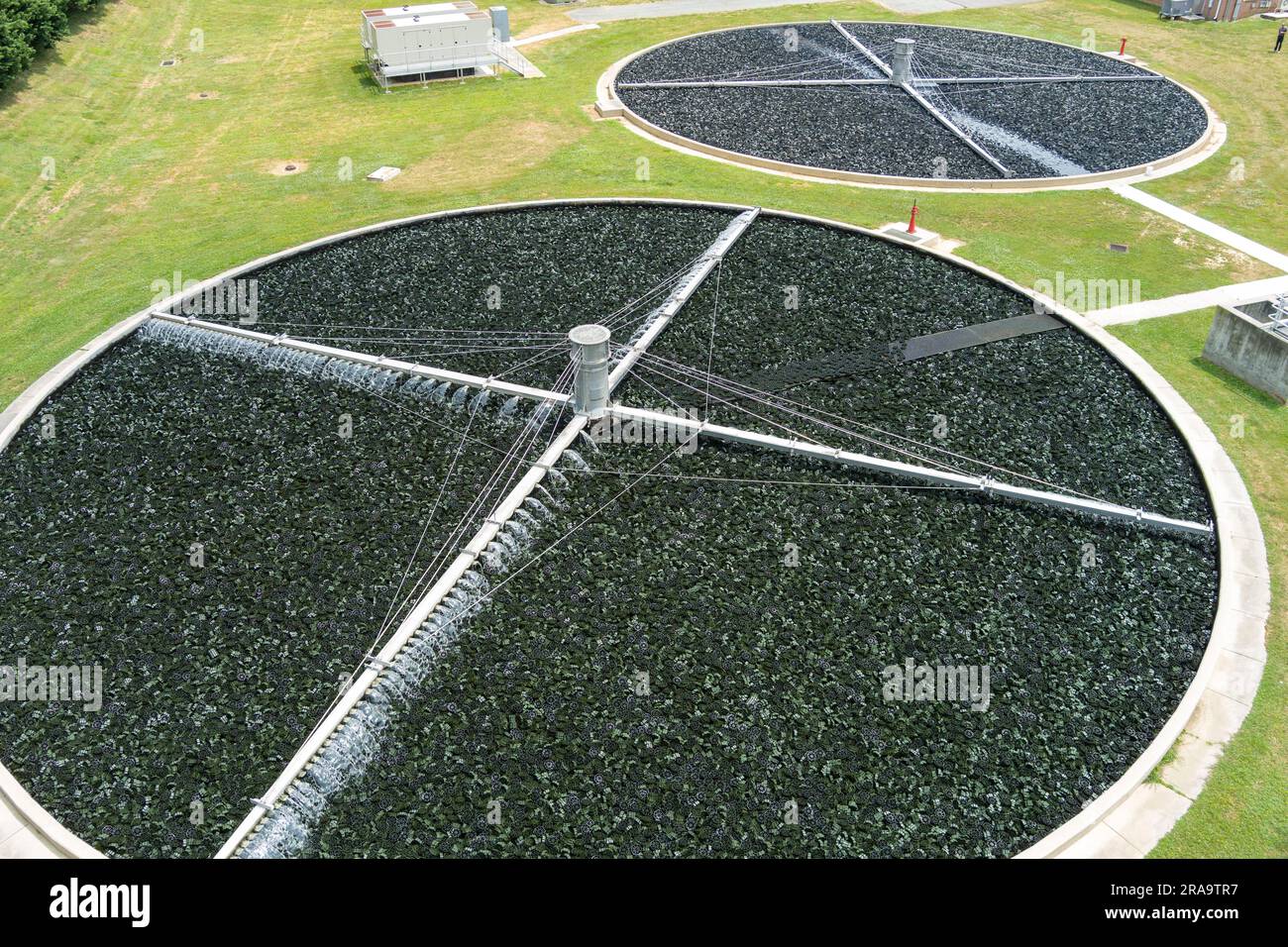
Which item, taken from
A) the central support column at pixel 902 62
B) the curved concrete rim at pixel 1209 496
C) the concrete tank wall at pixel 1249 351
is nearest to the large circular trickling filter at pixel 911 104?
the central support column at pixel 902 62

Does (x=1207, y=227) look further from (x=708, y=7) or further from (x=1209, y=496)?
(x=708, y=7)

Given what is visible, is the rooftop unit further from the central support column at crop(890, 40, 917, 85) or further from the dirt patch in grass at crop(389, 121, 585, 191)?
the central support column at crop(890, 40, 917, 85)

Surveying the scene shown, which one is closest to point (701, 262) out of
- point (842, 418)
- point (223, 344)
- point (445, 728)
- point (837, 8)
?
point (842, 418)

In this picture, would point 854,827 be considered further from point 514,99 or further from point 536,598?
point 514,99

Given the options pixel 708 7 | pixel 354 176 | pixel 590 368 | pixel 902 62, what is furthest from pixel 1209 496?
pixel 708 7

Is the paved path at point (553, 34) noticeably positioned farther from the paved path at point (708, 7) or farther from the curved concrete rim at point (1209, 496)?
the curved concrete rim at point (1209, 496)
